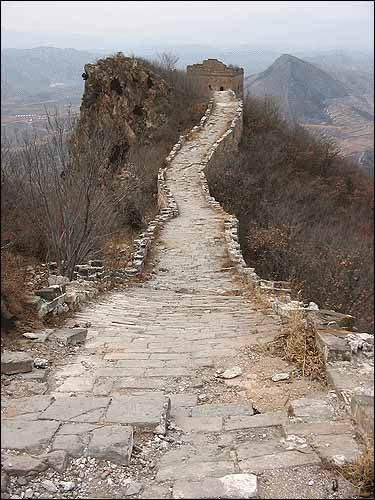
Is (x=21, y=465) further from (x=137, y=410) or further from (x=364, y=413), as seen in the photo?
(x=364, y=413)

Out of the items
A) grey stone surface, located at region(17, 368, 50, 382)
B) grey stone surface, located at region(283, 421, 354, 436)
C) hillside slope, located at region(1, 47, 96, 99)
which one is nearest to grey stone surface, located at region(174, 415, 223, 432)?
grey stone surface, located at region(283, 421, 354, 436)

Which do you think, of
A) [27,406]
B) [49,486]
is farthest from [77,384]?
[49,486]

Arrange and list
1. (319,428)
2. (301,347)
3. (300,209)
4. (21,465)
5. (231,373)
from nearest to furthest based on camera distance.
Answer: (21,465), (319,428), (231,373), (301,347), (300,209)

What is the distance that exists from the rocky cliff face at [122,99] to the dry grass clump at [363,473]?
79.8 ft

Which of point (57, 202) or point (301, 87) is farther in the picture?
point (301, 87)

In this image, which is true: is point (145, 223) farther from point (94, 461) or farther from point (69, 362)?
point (94, 461)

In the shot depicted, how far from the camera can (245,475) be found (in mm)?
3357

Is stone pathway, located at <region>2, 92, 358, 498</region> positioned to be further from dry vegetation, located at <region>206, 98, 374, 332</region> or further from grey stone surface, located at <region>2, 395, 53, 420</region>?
dry vegetation, located at <region>206, 98, 374, 332</region>

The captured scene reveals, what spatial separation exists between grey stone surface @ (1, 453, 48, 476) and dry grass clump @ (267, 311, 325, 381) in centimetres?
251

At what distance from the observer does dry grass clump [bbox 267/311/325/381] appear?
507 centimetres

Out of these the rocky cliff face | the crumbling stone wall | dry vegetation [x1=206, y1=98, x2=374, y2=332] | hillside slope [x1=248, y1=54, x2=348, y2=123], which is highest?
hillside slope [x1=248, y1=54, x2=348, y2=123]

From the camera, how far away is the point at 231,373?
17.4 feet

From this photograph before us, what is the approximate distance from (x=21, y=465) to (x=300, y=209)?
65.2 feet

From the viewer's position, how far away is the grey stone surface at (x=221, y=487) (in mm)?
3160
